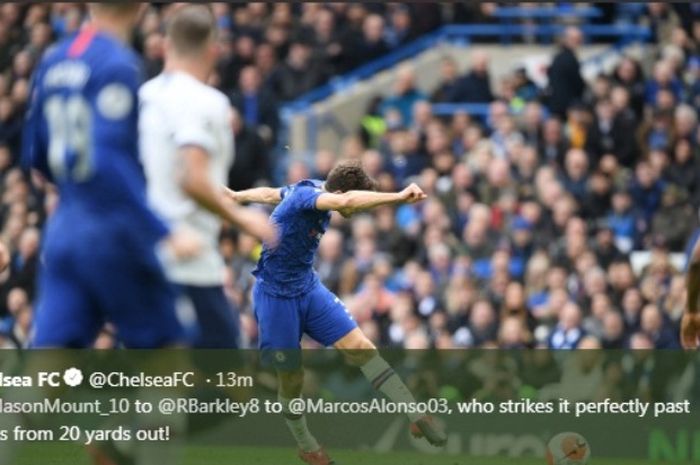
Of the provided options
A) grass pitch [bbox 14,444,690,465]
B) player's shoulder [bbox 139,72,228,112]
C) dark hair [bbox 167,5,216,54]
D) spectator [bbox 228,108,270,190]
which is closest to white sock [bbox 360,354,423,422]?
grass pitch [bbox 14,444,690,465]

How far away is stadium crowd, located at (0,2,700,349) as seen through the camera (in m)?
17.2

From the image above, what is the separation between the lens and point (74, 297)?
25.9 ft

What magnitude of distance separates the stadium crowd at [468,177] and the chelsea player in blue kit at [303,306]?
4343mm

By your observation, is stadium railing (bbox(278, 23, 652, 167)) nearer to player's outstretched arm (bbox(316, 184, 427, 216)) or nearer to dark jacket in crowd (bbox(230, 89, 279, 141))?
dark jacket in crowd (bbox(230, 89, 279, 141))

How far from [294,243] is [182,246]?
446 centimetres

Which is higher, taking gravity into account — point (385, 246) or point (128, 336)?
point (128, 336)

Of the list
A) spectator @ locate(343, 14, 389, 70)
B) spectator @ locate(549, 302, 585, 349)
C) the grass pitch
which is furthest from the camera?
spectator @ locate(343, 14, 389, 70)

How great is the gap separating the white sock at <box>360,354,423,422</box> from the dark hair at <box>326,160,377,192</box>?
119 cm

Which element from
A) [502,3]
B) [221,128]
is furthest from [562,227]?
[221,128]

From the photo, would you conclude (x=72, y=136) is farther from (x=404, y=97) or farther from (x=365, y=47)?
(x=365, y=47)

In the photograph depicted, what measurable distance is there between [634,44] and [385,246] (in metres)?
4.79

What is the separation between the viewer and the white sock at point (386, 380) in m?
12.1

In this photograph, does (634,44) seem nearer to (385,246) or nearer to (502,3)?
(502,3)

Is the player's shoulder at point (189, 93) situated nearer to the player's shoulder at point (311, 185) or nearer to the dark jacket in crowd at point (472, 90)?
the player's shoulder at point (311, 185)
